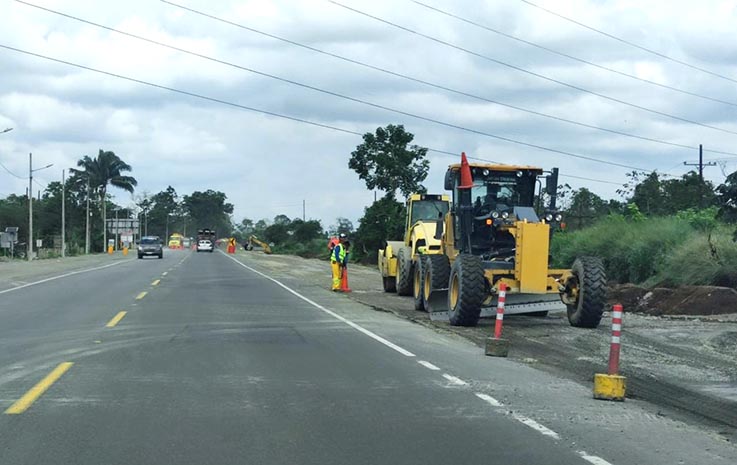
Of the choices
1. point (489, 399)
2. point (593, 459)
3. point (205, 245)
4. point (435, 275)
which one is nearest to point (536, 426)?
point (593, 459)

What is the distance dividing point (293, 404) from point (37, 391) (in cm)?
288

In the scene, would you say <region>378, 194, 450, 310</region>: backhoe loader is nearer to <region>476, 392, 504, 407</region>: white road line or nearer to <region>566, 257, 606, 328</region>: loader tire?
<region>566, 257, 606, 328</region>: loader tire

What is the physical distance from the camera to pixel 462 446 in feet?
24.1

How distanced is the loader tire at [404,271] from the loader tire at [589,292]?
31.2ft

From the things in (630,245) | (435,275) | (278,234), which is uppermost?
(278,234)

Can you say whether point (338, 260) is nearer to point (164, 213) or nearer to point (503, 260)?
point (503, 260)

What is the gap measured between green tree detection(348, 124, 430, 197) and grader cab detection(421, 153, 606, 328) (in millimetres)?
38841

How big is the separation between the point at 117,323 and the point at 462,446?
11.1m

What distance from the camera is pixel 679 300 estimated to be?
21.0 meters

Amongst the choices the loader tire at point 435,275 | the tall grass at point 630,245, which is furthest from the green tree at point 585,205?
the loader tire at point 435,275

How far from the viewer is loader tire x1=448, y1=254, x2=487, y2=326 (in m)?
17.1

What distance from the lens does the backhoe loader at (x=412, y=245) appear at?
25.7 metres

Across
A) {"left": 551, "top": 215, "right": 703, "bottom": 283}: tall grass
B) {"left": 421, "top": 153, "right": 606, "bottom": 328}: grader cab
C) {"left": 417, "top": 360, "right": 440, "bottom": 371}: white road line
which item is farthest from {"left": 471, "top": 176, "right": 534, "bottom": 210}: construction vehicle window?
{"left": 417, "top": 360, "right": 440, "bottom": 371}: white road line

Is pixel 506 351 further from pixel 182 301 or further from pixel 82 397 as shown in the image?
pixel 182 301
